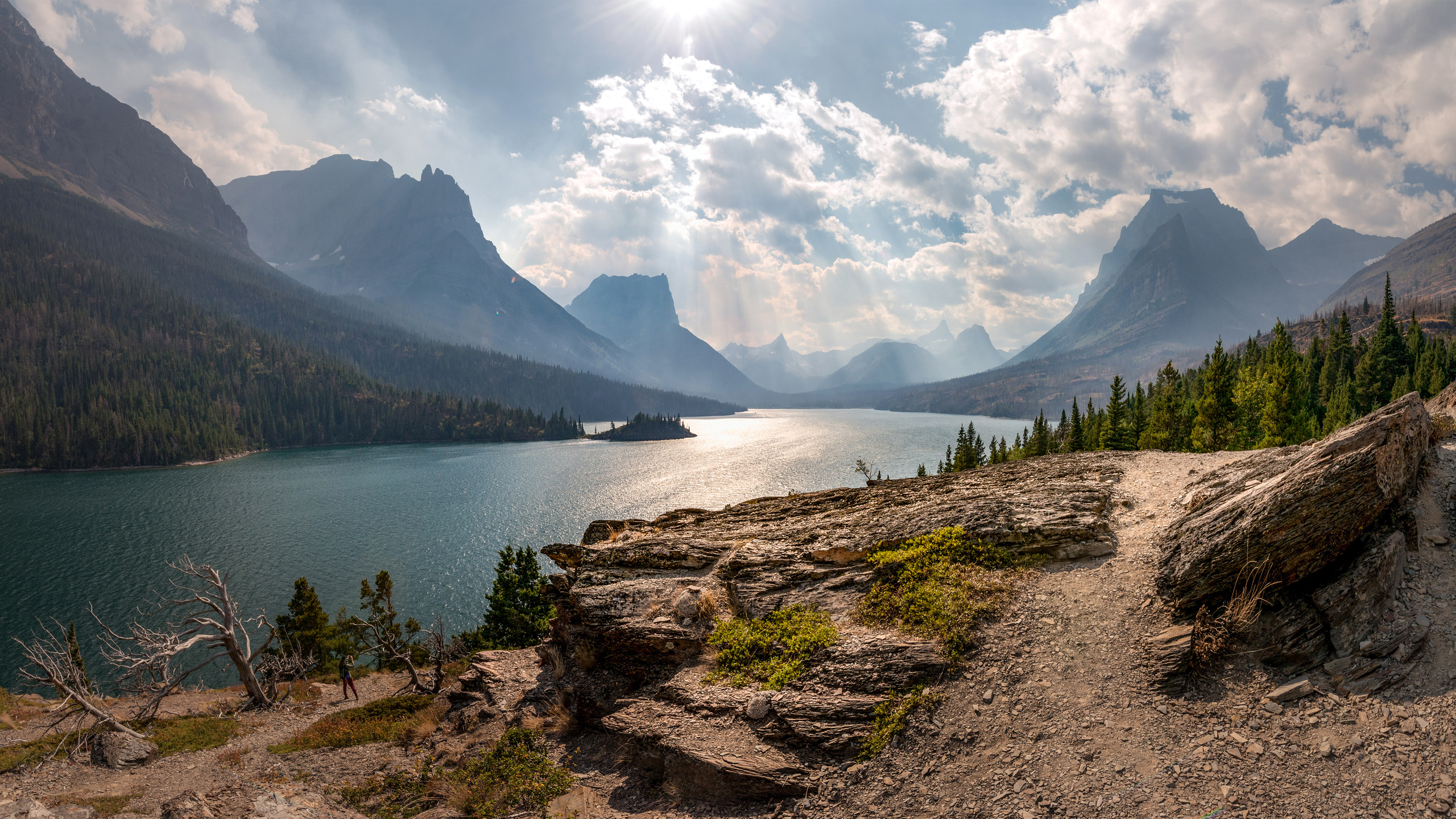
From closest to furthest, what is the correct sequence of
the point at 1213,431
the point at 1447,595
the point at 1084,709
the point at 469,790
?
the point at 1447,595 < the point at 1084,709 < the point at 469,790 < the point at 1213,431

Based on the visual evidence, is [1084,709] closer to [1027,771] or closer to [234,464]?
[1027,771]

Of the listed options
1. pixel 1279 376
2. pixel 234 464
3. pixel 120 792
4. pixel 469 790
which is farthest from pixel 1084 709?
pixel 234 464

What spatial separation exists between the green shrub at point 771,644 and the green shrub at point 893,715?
6.40ft

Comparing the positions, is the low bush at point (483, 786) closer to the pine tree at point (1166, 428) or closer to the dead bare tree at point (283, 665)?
the dead bare tree at point (283, 665)

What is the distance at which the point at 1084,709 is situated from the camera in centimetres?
881

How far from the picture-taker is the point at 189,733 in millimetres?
21688

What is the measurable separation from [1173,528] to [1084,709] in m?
5.33

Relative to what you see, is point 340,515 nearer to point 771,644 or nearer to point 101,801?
point 101,801

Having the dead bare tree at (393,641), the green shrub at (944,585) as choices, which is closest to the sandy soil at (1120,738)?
the green shrub at (944,585)

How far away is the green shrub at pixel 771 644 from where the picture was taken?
11.7m

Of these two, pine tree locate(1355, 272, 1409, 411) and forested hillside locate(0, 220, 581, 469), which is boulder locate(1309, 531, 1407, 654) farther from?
forested hillside locate(0, 220, 581, 469)

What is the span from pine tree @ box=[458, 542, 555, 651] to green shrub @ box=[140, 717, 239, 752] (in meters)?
14.3

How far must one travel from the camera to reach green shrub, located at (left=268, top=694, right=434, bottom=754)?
18.8 meters

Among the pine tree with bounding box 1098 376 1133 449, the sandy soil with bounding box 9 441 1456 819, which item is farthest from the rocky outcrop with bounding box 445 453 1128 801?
the pine tree with bounding box 1098 376 1133 449
